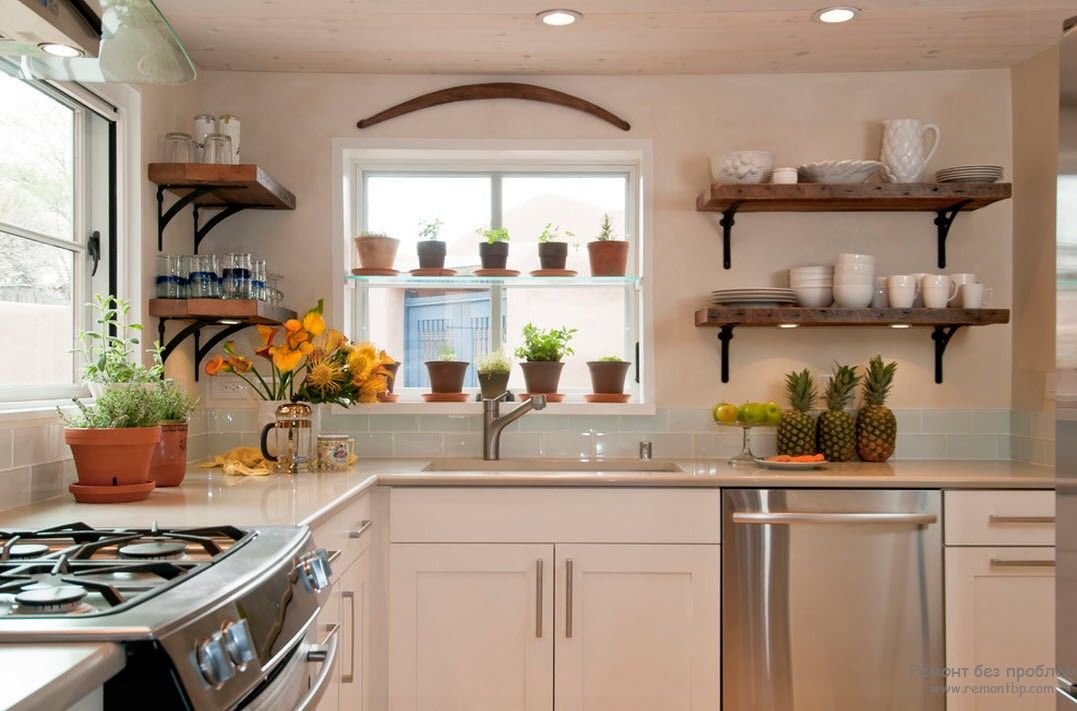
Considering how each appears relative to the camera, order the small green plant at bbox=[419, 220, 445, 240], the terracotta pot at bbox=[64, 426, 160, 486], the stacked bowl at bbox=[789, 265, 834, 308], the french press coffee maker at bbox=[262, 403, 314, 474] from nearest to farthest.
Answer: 1. the terracotta pot at bbox=[64, 426, 160, 486]
2. the french press coffee maker at bbox=[262, 403, 314, 474]
3. the stacked bowl at bbox=[789, 265, 834, 308]
4. the small green plant at bbox=[419, 220, 445, 240]

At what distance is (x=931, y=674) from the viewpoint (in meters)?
2.58

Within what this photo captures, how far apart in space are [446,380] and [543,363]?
14.2 inches

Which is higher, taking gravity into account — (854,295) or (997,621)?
(854,295)

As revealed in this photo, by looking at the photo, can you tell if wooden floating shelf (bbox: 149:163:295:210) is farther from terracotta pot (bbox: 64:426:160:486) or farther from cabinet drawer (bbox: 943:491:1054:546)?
cabinet drawer (bbox: 943:491:1054:546)

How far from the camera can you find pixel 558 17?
265 cm

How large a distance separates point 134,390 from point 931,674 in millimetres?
2301

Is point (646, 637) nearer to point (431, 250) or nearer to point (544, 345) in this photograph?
point (544, 345)

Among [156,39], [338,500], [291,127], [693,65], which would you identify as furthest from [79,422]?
[693,65]

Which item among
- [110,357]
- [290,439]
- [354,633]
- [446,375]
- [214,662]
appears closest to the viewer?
[214,662]

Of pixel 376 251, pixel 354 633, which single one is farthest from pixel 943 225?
pixel 354 633

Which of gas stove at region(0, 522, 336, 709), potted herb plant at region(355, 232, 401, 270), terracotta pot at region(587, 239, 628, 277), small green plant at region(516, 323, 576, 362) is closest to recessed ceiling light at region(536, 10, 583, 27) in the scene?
terracotta pot at region(587, 239, 628, 277)

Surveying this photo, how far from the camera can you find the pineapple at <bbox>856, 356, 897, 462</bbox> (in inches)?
117

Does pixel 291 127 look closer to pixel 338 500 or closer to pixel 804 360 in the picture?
pixel 338 500

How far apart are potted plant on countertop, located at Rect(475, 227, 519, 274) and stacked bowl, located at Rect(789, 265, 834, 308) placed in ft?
3.37
